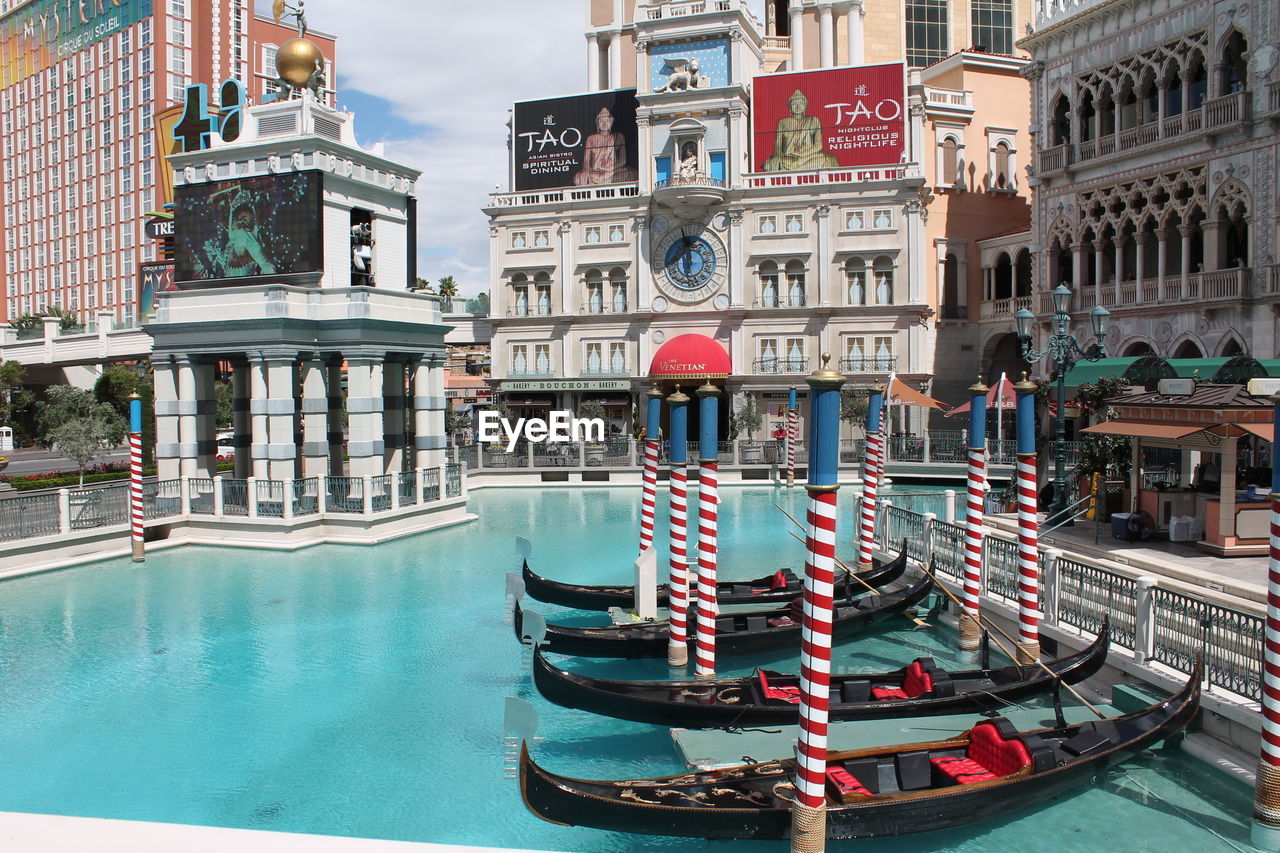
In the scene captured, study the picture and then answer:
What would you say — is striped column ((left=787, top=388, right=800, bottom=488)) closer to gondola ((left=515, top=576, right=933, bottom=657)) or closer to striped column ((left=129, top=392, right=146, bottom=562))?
gondola ((left=515, top=576, right=933, bottom=657))

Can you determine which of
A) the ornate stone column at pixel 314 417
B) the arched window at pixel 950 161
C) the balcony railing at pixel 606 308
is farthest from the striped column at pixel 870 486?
the arched window at pixel 950 161

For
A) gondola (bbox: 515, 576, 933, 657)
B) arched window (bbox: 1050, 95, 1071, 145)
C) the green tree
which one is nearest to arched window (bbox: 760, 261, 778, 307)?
arched window (bbox: 1050, 95, 1071, 145)

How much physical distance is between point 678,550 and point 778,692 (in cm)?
333

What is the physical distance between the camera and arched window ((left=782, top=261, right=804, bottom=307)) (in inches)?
1738

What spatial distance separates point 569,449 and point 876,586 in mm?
21758

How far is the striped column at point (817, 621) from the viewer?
7.83 metres

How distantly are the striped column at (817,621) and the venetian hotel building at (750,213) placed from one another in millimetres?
34576

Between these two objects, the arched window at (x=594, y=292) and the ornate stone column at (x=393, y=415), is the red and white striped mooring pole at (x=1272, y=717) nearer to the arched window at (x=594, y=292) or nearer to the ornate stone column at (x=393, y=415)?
the ornate stone column at (x=393, y=415)

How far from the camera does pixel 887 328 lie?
43.0 meters

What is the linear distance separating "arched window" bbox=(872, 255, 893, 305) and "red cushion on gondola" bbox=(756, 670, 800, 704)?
113ft

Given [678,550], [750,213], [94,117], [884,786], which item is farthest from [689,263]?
[94,117]

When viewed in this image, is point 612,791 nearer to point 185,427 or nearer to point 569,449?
point 185,427

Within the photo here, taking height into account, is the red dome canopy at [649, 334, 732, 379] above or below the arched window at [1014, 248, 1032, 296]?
below

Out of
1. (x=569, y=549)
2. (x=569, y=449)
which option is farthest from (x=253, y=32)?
(x=569, y=549)
